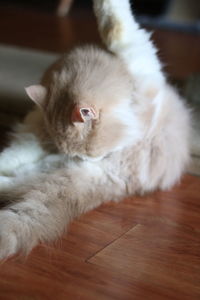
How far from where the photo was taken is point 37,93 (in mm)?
1315

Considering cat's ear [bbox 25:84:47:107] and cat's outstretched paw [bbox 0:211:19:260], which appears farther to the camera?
cat's ear [bbox 25:84:47:107]

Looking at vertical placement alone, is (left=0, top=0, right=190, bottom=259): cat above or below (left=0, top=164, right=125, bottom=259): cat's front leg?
Answer: above

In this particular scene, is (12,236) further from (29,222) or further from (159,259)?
(159,259)

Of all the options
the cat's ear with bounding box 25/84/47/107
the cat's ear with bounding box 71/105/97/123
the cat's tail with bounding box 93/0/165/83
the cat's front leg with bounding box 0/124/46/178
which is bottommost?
the cat's front leg with bounding box 0/124/46/178

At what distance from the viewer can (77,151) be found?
1.30 m

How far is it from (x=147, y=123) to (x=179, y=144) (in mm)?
161

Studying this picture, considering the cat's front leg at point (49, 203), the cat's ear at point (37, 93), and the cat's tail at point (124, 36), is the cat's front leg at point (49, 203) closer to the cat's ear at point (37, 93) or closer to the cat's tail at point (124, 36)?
the cat's ear at point (37, 93)

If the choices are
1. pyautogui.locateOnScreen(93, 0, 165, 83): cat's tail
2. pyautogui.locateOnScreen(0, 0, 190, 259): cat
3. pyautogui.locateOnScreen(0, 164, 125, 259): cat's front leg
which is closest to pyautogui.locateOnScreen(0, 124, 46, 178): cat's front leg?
pyautogui.locateOnScreen(0, 0, 190, 259): cat

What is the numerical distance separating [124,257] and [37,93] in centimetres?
54

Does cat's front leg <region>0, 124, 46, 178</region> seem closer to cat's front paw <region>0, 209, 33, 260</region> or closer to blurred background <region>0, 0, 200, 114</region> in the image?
cat's front paw <region>0, 209, 33, 260</region>

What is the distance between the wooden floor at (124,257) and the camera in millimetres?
940

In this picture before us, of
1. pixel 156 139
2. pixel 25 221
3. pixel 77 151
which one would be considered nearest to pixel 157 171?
pixel 156 139

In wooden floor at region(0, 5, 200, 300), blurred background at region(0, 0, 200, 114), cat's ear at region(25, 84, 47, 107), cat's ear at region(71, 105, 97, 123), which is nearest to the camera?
wooden floor at region(0, 5, 200, 300)

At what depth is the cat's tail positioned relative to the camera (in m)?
1.34
